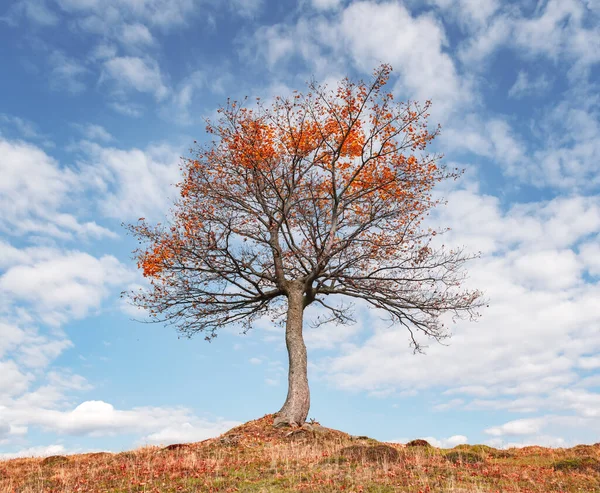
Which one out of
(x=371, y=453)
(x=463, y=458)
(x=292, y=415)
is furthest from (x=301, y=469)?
(x=292, y=415)

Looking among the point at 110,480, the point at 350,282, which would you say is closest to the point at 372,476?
the point at 110,480

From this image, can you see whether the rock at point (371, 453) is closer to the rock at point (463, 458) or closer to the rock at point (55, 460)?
the rock at point (463, 458)

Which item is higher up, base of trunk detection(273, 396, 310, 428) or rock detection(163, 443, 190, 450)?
base of trunk detection(273, 396, 310, 428)

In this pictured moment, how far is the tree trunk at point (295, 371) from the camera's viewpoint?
1967cm

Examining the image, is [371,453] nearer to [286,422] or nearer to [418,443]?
[418,443]

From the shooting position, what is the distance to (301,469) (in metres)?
13.1

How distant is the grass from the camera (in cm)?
1184

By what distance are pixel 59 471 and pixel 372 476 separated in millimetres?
9178

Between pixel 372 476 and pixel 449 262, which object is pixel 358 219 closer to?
pixel 449 262

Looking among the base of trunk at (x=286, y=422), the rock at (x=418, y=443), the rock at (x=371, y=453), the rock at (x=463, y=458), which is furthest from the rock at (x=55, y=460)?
the rock at (x=463, y=458)

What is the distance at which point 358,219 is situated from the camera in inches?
866

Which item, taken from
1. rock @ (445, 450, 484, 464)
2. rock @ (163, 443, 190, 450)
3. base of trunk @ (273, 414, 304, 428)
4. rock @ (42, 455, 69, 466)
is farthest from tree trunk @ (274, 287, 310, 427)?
rock @ (42, 455, 69, 466)

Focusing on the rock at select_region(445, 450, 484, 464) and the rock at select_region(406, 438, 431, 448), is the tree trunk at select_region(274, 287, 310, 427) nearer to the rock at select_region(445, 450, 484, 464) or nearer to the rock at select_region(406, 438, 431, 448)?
the rock at select_region(406, 438, 431, 448)

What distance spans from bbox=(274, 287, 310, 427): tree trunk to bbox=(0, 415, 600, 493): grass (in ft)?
4.44
